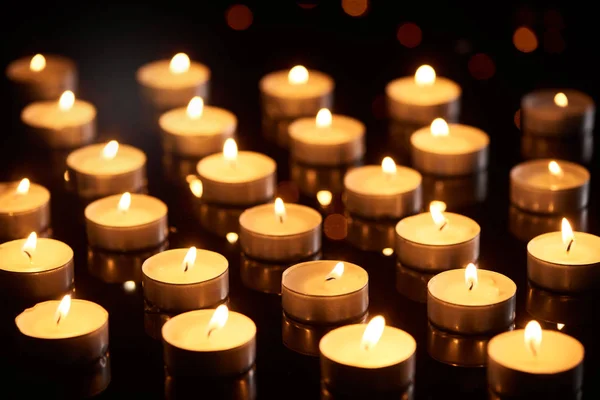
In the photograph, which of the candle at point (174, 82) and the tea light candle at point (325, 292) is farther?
the candle at point (174, 82)

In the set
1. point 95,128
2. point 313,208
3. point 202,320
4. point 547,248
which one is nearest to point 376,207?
point 313,208

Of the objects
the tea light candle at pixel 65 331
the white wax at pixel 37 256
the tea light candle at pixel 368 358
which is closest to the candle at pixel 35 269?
the white wax at pixel 37 256

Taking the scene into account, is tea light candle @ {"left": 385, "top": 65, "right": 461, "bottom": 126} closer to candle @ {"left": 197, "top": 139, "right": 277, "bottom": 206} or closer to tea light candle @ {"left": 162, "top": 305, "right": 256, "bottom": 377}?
candle @ {"left": 197, "top": 139, "right": 277, "bottom": 206}

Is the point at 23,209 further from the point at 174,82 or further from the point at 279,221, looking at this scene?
the point at 174,82

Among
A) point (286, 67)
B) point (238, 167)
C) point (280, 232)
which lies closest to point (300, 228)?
point (280, 232)

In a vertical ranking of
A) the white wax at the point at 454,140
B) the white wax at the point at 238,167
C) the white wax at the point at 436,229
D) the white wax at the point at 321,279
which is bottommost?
the white wax at the point at 321,279

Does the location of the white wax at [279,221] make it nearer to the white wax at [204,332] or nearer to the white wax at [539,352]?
the white wax at [204,332]
